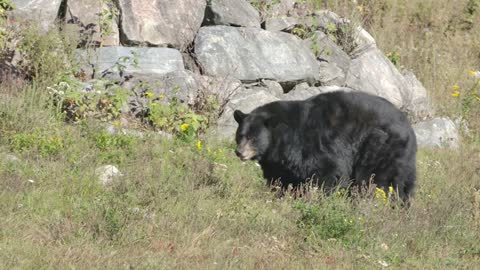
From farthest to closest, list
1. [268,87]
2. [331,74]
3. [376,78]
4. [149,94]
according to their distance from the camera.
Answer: [376,78]
[331,74]
[268,87]
[149,94]

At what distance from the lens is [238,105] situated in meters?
11.9

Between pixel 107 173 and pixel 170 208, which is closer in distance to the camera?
pixel 170 208

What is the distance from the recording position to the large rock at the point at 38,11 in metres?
11.5

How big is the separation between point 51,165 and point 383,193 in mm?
3589

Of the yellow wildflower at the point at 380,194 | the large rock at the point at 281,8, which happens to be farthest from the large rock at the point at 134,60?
the yellow wildflower at the point at 380,194

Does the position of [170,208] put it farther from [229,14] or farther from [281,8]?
[281,8]

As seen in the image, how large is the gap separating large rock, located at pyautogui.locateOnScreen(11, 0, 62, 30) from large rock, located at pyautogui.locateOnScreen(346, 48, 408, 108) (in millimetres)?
4872

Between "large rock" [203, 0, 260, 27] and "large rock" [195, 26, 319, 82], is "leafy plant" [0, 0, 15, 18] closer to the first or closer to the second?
"large rock" [195, 26, 319, 82]

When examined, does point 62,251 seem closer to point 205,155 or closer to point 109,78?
point 205,155

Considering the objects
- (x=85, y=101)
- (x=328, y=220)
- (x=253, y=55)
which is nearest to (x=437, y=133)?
(x=253, y=55)

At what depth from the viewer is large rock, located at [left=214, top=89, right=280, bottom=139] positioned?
452 inches

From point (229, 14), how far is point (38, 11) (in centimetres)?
302

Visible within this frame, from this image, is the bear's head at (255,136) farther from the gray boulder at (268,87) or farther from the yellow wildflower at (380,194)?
the gray boulder at (268,87)

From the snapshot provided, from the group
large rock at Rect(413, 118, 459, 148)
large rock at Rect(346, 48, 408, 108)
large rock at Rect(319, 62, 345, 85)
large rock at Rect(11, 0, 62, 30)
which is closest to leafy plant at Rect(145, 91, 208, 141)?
large rock at Rect(11, 0, 62, 30)
